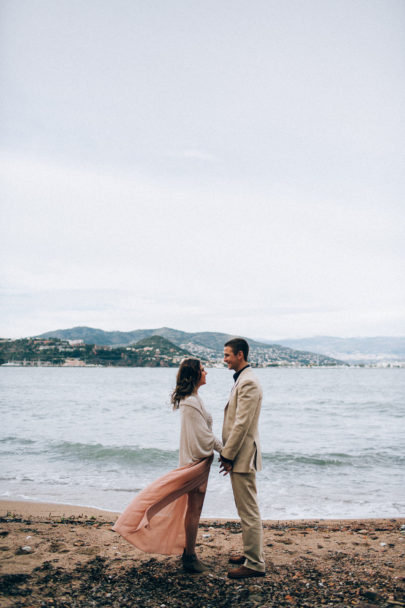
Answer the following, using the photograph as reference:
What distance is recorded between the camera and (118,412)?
2986 centimetres

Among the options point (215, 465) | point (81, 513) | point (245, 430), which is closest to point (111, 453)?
point (215, 465)

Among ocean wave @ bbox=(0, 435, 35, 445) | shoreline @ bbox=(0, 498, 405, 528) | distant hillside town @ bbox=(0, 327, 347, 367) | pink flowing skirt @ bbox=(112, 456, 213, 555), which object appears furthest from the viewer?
distant hillside town @ bbox=(0, 327, 347, 367)

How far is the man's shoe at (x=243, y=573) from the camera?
4.45 m

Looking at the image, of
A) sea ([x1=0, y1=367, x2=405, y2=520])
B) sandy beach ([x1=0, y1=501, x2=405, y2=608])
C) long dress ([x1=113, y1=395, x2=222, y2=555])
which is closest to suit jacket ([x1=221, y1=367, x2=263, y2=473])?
long dress ([x1=113, y1=395, x2=222, y2=555])

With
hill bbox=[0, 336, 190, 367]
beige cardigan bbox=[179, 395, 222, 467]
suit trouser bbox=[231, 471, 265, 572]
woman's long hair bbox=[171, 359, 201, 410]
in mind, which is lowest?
hill bbox=[0, 336, 190, 367]

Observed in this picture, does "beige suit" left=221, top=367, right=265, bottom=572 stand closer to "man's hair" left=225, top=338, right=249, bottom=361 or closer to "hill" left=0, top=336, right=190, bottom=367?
"man's hair" left=225, top=338, right=249, bottom=361

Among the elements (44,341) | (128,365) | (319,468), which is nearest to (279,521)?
(319,468)

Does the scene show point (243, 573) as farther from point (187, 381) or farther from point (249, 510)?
point (187, 381)

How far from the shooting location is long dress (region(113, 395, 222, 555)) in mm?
4195

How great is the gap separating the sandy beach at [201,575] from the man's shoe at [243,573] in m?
0.08

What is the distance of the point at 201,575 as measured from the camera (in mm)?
4559

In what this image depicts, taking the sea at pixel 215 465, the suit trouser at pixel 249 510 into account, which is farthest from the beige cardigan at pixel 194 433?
the sea at pixel 215 465

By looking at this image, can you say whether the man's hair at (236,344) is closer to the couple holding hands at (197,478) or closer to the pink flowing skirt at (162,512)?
the couple holding hands at (197,478)

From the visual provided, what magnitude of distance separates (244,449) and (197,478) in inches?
21.0
